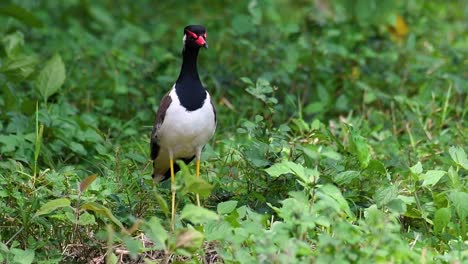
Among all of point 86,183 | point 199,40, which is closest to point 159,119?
point 199,40

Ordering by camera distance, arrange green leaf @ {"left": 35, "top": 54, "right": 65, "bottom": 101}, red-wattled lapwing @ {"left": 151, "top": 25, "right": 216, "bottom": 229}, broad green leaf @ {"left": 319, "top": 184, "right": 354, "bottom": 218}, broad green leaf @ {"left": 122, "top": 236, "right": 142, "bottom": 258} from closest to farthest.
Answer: broad green leaf @ {"left": 122, "top": 236, "right": 142, "bottom": 258}, broad green leaf @ {"left": 319, "top": 184, "right": 354, "bottom": 218}, red-wattled lapwing @ {"left": 151, "top": 25, "right": 216, "bottom": 229}, green leaf @ {"left": 35, "top": 54, "right": 65, "bottom": 101}

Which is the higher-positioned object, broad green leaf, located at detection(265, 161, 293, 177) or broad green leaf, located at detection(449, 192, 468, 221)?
broad green leaf, located at detection(265, 161, 293, 177)

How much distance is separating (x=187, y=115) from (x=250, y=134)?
1.12 ft

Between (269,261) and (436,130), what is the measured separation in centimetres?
286

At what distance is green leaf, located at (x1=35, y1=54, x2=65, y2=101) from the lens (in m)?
6.52

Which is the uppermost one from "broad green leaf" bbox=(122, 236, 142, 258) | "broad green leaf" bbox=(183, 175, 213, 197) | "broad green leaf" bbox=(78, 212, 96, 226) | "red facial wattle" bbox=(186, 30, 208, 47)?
"red facial wattle" bbox=(186, 30, 208, 47)

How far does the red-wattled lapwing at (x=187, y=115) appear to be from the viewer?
547 cm

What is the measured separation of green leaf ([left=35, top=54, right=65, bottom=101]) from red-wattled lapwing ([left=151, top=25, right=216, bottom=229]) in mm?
1109

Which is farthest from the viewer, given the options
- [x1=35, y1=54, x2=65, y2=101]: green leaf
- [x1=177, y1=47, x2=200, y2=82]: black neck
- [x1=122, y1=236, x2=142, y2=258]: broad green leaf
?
[x1=35, y1=54, x2=65, y2=101]: green leaf

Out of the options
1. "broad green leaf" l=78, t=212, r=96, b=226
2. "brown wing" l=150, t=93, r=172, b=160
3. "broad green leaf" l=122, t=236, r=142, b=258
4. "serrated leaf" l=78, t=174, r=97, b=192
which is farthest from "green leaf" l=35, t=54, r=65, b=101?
"broad green leaf" l=122, t=236, r=142, b=258

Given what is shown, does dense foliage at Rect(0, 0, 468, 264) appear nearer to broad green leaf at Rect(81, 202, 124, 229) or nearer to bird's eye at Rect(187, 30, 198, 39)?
broad green leaf at Rect(81, 202, 124, 229)

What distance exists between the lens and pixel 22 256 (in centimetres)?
455

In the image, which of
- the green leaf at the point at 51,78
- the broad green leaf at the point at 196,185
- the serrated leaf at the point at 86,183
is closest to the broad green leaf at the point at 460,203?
the broad green leaf at the point at 196,185

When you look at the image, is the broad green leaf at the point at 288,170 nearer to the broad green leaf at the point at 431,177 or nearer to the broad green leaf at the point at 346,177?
the broad green leaf at the point at 346,177
